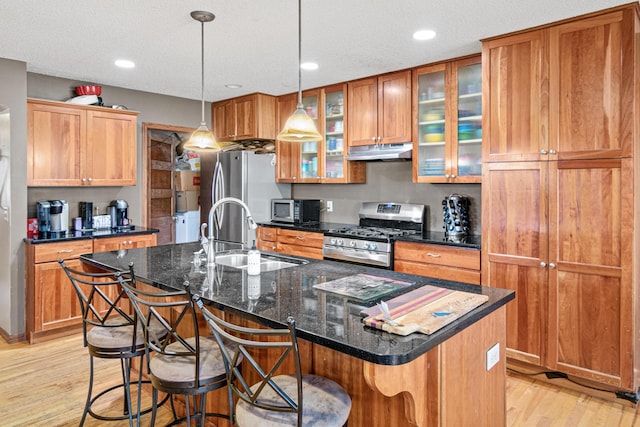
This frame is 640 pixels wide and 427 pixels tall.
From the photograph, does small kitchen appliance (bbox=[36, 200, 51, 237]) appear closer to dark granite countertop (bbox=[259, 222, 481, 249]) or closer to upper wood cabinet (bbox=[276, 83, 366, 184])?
dark granite countertop (bbox=[259, 222, 481, 249])

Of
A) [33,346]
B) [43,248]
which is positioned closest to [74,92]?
[43,248]

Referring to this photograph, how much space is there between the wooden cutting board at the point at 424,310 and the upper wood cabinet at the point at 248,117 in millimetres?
3561

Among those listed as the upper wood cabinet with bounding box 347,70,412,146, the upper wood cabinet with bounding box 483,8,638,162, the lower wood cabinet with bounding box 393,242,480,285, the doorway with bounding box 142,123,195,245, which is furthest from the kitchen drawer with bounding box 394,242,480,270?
the doorway with bounding box 142,123,195,245

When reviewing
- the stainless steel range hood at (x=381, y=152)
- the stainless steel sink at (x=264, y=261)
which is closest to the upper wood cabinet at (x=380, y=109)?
the stainless steel range hood at (x=381, y=152)

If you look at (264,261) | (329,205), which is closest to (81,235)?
(264,261)

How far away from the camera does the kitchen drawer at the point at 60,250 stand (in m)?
3.70

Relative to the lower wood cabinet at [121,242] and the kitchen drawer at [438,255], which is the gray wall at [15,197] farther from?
the kitchen drawer at [438,255]

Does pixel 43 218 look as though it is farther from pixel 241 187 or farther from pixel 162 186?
pixel 162 186

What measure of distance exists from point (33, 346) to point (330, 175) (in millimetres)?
3175

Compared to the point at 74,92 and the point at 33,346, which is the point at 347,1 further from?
the point at 33,346

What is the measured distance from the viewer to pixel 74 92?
4.35 metres

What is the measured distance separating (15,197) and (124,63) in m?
1.51

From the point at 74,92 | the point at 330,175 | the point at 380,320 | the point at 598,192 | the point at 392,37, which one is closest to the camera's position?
the point at 380,320

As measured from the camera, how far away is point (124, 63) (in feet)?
12.4
